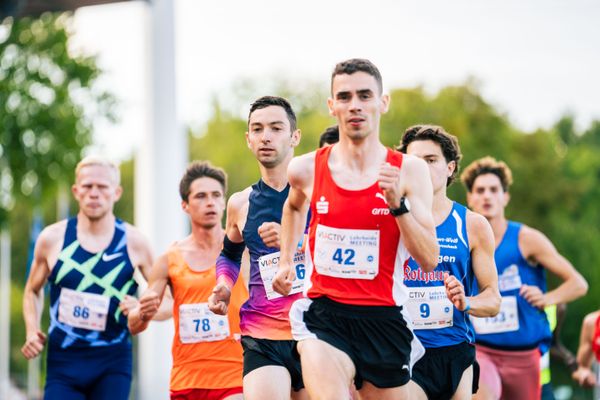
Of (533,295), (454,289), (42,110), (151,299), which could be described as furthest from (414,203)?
(42,110)

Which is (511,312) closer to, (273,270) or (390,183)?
(273,270)

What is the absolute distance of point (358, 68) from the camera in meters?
5.43

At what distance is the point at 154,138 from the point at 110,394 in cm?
792

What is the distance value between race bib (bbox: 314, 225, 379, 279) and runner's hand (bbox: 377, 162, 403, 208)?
284 mm

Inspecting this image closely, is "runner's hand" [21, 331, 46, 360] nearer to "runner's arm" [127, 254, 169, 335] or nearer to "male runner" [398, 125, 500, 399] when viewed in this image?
"runner's arm" [127, 254, 169, 335]

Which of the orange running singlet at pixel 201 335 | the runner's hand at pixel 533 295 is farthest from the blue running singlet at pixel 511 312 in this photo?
the orange running singlet at pixel 201 335

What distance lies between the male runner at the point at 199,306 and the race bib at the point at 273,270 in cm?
90

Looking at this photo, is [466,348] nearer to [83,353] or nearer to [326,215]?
[326,215]

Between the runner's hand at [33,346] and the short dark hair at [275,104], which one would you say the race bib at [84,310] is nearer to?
the runner's hand at [33,346]

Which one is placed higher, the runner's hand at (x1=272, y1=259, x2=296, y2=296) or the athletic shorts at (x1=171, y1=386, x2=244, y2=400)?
the runner's hand at (x1=272, y1=259, x2=296, y2=296)

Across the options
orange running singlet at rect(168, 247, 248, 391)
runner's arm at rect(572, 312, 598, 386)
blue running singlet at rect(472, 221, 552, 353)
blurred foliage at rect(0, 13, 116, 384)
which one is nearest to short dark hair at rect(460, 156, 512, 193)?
blue running singlet at rect(472, 221, 552, 353)

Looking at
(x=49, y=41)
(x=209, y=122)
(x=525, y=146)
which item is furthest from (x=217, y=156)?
(x=49, y=41)

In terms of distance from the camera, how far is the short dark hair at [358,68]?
543cm

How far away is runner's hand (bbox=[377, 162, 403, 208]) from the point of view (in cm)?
504
